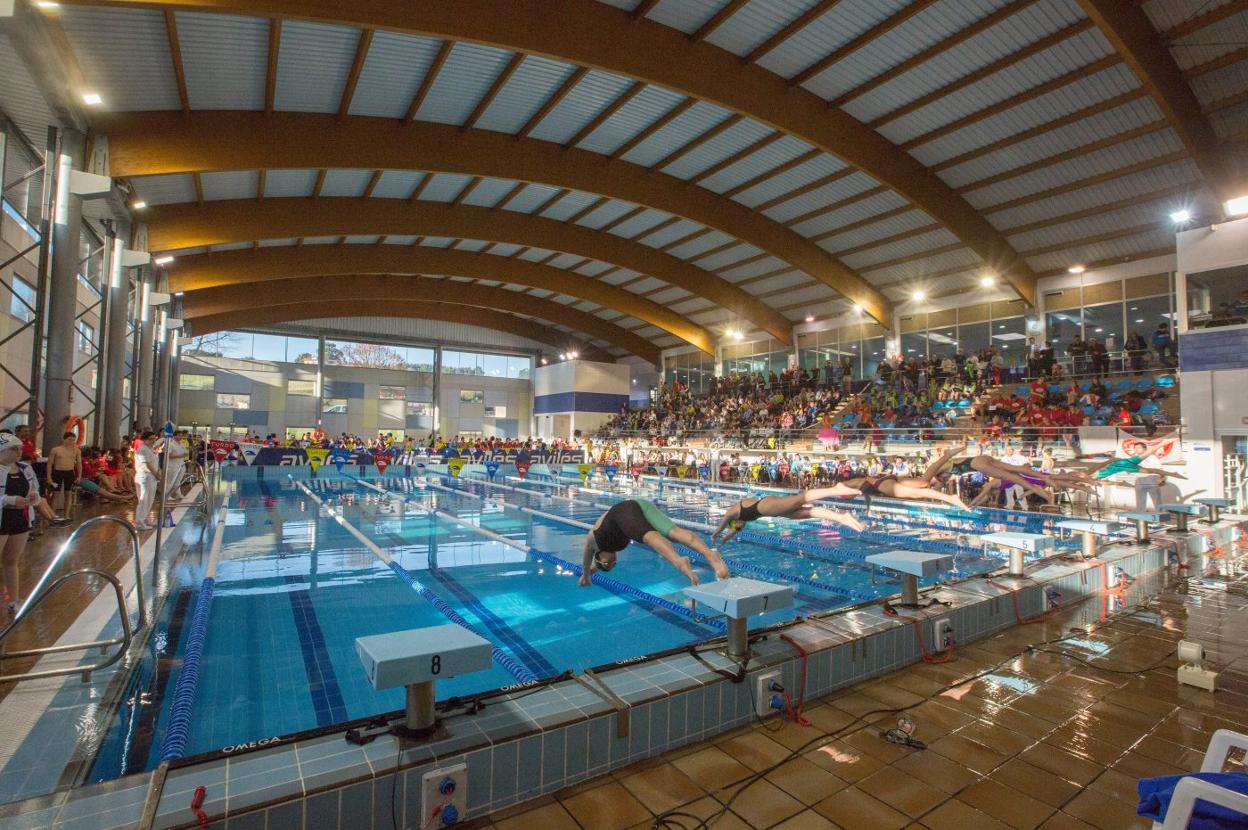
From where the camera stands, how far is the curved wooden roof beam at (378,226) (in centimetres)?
1354

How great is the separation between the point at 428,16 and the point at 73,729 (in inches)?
→ 340

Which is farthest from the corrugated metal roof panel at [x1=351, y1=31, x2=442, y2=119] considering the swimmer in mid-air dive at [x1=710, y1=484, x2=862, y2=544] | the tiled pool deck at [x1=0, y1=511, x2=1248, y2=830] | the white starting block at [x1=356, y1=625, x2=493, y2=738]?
the tiled pool deck at [x1=0, y1=511, x2=1248, y2=830]

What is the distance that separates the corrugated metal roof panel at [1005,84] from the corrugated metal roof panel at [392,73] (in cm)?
864

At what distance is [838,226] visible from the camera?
1602cm

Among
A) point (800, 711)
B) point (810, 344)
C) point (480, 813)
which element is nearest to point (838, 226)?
point (810, 344)

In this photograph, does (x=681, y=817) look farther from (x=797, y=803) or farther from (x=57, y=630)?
(x=57, y=630)

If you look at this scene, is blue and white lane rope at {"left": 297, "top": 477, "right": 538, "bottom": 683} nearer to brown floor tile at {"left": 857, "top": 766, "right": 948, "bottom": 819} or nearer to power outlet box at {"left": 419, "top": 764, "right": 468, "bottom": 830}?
power outlet box at {"left": 419, "top": 764, "right": 468, "bottom": 830}

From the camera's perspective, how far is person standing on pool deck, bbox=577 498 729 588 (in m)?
3.68

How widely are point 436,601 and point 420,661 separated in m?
3.67

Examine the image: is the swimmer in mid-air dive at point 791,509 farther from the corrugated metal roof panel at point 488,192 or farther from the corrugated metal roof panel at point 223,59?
the corrugated metal roof panel at point 488,192

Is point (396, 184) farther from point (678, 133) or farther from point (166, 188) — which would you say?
point (678, 133)

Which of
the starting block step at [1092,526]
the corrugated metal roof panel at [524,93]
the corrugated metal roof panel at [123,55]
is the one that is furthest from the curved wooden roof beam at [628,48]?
the starting block step at [1092,526]

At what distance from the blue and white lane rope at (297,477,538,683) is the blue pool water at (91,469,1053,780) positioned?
0.11 ft

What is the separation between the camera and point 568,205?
16.2 metres
